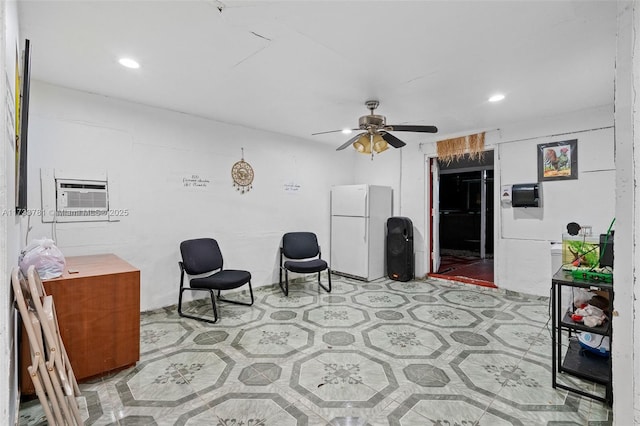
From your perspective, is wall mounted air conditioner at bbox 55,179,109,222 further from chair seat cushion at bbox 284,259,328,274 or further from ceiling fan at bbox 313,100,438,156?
ceiling fan at bbox 313,100,438,156

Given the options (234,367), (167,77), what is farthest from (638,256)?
(167,77)

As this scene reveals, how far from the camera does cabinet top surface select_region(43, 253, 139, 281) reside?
2.10 meters

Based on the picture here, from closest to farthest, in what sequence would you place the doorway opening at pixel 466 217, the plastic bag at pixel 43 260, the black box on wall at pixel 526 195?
the plastic bag at pixel 43 260 → the black box on wall at pixel 526 195 → the doorway opening at pixel 466 217

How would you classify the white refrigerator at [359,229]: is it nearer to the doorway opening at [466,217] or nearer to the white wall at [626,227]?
the doorway opening at [466,217]

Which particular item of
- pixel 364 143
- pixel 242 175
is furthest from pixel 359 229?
pixel 242 175

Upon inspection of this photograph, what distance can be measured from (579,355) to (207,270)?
360 cm

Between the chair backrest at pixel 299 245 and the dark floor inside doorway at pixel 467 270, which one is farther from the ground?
the chair backrest at pixel 299 245

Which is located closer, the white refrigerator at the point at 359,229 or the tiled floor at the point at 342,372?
the tiled floor at the point at 342,372

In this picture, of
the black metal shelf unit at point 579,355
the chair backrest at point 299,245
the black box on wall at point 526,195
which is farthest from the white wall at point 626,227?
the chair backrest at point 299,245

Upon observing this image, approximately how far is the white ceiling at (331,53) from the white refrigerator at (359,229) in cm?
174

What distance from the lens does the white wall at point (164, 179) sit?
284cm

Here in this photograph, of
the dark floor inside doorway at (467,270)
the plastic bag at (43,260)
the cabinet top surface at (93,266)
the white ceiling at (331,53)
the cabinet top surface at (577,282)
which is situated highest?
the white ceiling at (331,53)

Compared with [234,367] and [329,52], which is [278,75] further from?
[234,367]

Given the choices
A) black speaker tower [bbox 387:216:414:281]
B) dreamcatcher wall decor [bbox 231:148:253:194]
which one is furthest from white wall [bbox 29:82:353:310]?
black speaker tower [bbox 387:216:414:281]
